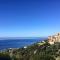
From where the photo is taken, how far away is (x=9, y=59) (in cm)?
1581

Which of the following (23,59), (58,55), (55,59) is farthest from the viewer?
(23,59)

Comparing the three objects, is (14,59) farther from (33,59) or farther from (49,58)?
(49,58)

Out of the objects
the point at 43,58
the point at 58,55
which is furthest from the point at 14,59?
the point at 58,55

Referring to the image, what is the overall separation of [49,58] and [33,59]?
169 centimetres

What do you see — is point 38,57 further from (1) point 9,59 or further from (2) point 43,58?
(1) point 9,59

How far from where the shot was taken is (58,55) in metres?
12.9

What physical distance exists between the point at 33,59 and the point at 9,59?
11.2 feet

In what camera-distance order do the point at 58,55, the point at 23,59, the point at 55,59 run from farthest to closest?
the point at 23,59 < the point at 58,55 < the point at 55,59

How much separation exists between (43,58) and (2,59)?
503cm

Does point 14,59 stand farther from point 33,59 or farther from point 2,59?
point 33,59

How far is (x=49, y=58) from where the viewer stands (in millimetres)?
12531

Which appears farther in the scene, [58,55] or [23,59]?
[23,59]

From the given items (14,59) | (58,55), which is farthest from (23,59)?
(58,55)

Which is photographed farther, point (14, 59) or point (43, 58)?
point (14, 59)
